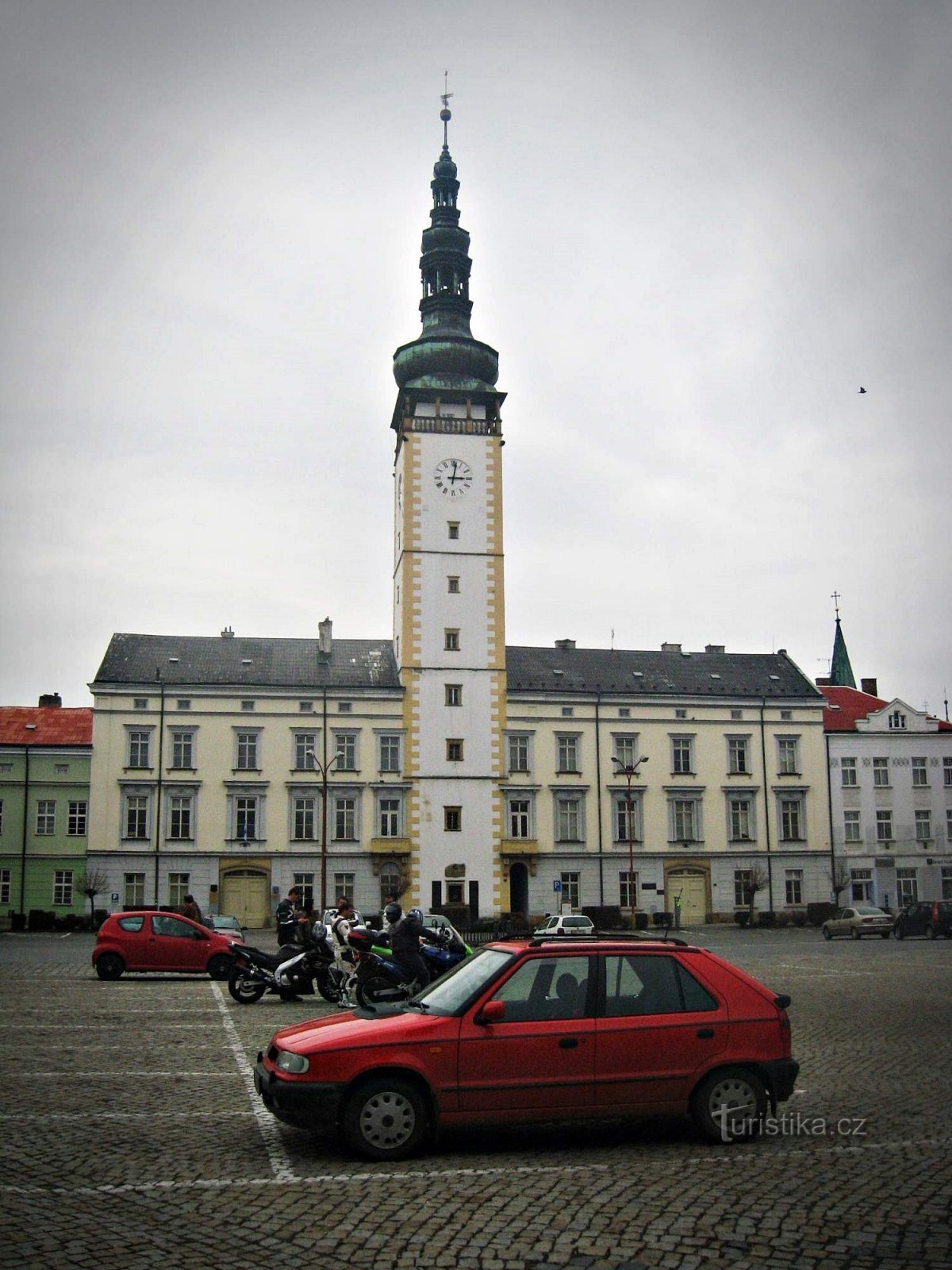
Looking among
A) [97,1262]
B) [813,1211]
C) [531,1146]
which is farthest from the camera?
[531,1146]

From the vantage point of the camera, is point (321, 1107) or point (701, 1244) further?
point (321, 1107)

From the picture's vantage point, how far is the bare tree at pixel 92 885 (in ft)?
175

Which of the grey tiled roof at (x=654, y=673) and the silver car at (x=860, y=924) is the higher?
the grey tiled roof at (x=654, y=673)

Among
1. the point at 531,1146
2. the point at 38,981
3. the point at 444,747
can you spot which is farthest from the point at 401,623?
the point at 531,1146

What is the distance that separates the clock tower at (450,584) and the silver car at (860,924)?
16.3 metres

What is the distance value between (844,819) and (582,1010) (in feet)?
184

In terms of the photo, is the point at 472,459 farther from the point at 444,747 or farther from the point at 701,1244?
the point at 701,1244

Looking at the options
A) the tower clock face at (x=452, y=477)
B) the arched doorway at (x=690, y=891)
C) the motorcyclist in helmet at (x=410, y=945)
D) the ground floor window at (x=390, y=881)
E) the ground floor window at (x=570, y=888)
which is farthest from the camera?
the tower clock face at (x=452, y=477)

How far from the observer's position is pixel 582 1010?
966 cm

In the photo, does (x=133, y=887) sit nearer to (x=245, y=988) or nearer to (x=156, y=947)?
(x=156, y=947)

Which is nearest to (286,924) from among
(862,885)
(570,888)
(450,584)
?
(570,888)

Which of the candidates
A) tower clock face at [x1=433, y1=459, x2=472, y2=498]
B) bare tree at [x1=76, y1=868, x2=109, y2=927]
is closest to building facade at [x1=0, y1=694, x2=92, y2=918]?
bare tree at [x1=76, y1=868, x2=109, y2=927]

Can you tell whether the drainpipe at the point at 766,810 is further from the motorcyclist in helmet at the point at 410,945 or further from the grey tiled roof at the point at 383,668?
the motorcyclist in helmet at the point at 410,945

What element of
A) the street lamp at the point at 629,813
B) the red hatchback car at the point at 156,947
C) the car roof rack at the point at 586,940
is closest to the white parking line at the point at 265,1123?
the car roof rack at the point at 586,940
